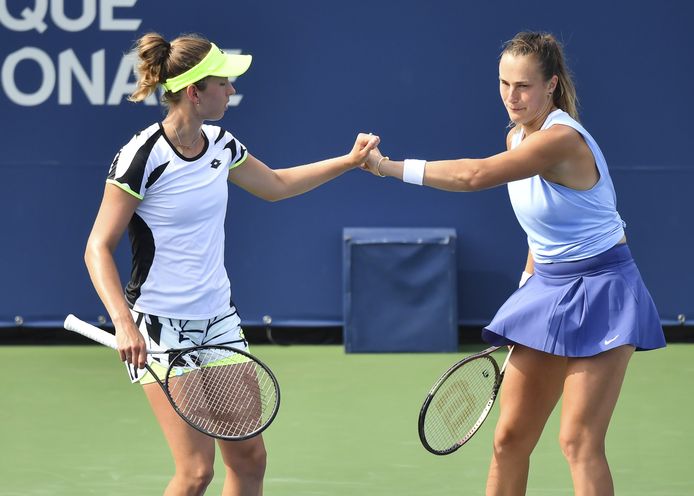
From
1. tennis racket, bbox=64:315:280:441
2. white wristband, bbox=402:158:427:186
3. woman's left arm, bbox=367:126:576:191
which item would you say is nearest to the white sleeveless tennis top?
tennis racket, bbox=64:315:280:441

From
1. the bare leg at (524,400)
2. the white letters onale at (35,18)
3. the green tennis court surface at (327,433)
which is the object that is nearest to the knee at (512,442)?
the bare leg at (524,400)

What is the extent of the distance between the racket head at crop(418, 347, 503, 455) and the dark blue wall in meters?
3.22

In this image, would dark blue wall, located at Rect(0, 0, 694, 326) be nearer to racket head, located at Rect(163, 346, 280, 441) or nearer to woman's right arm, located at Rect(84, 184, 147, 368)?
racket head, located at Rect(163, 346, 280, 441)

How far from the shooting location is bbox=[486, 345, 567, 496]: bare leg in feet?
12.4

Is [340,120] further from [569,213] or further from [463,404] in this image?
[569,213]

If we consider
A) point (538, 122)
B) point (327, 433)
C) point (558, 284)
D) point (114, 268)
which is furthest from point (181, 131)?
point (327, 433)

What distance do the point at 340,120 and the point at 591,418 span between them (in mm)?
3736

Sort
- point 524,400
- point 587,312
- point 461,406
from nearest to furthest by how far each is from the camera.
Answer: point 587,312 < point 524,400 < point 461,406

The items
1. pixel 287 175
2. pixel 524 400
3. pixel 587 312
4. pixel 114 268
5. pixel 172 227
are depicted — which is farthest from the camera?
pixel 287 175

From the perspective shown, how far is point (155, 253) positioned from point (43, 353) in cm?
375

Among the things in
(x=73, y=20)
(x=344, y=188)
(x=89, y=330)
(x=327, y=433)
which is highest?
(x=73, y=20)

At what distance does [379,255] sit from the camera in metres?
6.87

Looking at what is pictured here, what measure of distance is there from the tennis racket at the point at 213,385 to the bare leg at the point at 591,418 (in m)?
0.80

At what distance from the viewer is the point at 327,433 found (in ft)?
17.9
